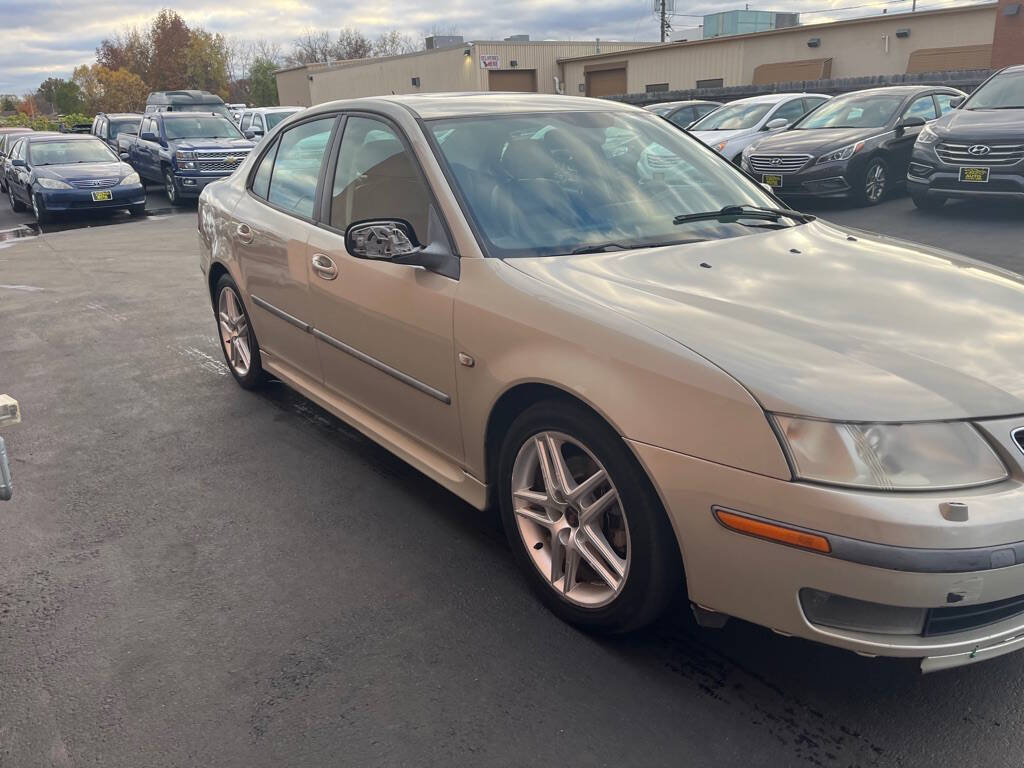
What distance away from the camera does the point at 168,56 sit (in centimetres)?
6662

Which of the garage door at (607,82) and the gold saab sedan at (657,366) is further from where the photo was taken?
the garage door at (607,82)

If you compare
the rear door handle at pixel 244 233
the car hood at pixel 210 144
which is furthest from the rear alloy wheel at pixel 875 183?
the car hood at pixel 210 144

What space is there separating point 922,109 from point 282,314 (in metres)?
11.2

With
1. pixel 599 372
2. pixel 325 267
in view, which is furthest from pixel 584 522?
pixel 325 267

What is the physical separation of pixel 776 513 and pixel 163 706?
1.83 m

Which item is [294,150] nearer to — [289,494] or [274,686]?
[289,494]

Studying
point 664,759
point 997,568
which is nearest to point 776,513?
point 997,568

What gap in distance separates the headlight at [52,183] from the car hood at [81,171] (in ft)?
0.34

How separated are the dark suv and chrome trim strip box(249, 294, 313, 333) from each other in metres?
8.50

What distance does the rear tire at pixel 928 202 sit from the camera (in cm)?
1074

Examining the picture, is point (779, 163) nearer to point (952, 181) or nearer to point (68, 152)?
point (952, 181)

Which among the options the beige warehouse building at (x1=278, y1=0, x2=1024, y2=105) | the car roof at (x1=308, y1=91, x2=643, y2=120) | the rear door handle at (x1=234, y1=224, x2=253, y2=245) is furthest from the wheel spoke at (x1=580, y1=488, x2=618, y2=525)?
the beige warehouse building at (x1=278, y1=0, x2=1024, y2=105)

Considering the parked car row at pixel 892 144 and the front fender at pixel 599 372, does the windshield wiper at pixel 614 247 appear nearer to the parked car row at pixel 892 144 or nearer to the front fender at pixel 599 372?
the front fender at pixel 599 372

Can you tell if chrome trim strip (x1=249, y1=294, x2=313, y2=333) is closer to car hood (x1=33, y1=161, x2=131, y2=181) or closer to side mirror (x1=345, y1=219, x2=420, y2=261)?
side mirror (x1=345, y1=219, x2=420, y2=261)
